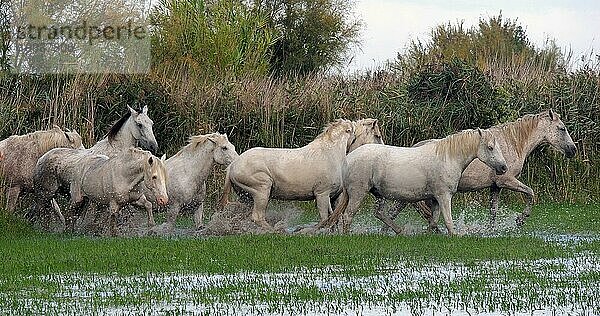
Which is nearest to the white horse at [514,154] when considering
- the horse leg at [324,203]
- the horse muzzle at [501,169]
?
the horse leg at [324,203]

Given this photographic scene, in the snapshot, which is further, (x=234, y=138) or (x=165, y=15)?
(x=165, y=15)

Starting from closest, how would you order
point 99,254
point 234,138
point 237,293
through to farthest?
point 237,293 → point 99,254 → point 234,138

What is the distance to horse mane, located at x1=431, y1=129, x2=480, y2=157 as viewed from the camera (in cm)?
1587

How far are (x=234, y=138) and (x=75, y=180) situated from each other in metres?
6.68

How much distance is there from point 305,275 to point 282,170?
5689 mm

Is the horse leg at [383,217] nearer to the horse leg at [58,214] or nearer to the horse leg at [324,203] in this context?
the horse leg at [324,203]

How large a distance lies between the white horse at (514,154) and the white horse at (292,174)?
3.74 ft

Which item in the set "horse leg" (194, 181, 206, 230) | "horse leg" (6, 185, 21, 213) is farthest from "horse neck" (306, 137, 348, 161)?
"horse leg" (6, 185, 21, 213)

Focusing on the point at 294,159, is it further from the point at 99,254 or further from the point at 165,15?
the point at 165,15

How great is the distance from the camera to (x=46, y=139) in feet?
60.2

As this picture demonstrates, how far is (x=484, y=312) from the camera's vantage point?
8930mm

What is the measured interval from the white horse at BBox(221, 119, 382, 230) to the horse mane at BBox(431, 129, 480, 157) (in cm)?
150

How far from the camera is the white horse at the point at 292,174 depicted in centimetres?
1677

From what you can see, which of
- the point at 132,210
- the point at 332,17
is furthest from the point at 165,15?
the point at 132,210
